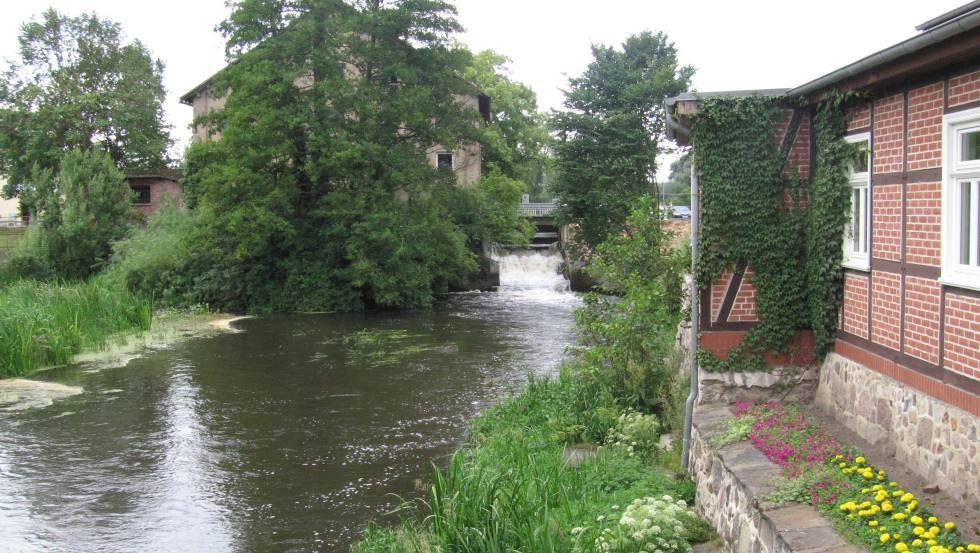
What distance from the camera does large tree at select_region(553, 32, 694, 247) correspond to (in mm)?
30984

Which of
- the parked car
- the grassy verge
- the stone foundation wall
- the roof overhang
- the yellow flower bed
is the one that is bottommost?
the grassy verge

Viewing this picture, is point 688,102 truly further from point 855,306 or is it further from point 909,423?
point 909,423

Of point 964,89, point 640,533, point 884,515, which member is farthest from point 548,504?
point 964,89

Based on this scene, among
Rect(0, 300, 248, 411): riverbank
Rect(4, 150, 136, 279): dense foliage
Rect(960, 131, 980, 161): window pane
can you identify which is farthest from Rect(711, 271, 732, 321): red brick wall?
Rect(4, 150, 136, 279): dense foliage

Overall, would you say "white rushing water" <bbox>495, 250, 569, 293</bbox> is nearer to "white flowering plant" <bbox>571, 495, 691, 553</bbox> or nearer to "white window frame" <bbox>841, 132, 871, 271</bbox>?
"white window frame" <bbox>841, 132, 871, 271</bbox>

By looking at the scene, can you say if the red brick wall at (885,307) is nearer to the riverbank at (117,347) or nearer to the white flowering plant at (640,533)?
the white flowering plant at (640,533)

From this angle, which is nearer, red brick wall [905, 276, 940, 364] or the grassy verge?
the grassy verge

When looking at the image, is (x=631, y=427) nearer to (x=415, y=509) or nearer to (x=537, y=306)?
(x=415, y=509)

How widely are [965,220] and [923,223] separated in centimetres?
51

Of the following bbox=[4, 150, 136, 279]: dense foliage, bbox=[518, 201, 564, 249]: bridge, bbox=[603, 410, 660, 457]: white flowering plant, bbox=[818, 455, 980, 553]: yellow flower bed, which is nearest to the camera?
bbox=[818, 455, 980, 553]: yellow flower bed

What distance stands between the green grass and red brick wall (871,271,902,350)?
1441cm

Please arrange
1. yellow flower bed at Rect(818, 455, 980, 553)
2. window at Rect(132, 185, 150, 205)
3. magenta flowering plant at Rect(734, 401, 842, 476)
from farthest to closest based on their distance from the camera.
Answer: window at Rect(132, 185, 150, 205) < magenta flowering plant at Rect(734, 401, 842, 476) < yellow flower bed at Rect(818, 455, 980, 553)

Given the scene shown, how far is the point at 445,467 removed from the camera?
9820 millimetres

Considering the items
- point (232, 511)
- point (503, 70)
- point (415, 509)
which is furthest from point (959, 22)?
point (503, 70)
